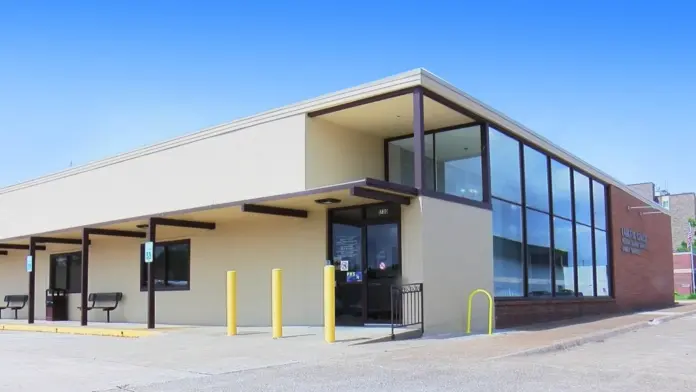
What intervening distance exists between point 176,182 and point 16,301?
1013cm

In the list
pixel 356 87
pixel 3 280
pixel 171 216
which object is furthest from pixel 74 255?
pixel 356 87

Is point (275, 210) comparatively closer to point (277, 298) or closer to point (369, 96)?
point (277, 298)

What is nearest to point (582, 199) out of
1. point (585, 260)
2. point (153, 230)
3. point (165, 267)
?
point (585, 260)

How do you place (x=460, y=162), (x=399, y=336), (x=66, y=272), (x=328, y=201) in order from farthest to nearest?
(x=66, y=272) < (x=460, y=162) < (x=328, y=201) < (x=399, y=336)

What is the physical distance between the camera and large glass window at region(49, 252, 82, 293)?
905 inches

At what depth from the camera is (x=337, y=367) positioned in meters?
9.33

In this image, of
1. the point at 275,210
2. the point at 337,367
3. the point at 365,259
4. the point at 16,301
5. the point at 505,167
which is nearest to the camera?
the point at 337,367

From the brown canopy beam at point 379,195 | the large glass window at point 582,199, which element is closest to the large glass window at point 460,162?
the brown canopy beam at point 379,195

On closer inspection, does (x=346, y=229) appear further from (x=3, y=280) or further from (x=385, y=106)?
(x=3, y=280)

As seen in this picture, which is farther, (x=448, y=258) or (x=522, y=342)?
(x=448, y=258)

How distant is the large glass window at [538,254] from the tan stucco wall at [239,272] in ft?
20.3

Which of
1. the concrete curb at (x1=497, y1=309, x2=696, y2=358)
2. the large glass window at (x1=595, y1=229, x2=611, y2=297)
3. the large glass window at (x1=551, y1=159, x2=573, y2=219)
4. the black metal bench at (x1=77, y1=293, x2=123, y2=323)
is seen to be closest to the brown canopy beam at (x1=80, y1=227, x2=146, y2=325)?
the black metal bench at (x1=77, y1=293, x2=123, y2=323)

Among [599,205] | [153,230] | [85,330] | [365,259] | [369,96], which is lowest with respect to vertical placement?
[85,330]

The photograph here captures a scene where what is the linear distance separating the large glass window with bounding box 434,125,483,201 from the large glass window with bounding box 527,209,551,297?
3201mm
